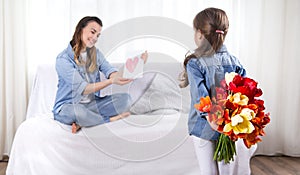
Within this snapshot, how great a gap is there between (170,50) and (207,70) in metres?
1.51

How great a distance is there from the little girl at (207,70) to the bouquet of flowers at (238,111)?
0.17 m

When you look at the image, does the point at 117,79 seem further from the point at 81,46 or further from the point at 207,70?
the point at 207,70

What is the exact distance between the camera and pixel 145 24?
3152 millimetres

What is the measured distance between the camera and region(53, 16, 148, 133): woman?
8.34 ft

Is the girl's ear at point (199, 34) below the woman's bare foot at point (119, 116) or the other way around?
the other way around

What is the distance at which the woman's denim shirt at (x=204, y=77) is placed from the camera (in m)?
1.94

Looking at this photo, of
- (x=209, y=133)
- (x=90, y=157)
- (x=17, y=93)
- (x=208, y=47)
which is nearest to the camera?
(x=209, y=133)

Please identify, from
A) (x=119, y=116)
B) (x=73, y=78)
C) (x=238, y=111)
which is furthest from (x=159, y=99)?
(x=238, y=111)

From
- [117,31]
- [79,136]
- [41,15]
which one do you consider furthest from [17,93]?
[79,136]

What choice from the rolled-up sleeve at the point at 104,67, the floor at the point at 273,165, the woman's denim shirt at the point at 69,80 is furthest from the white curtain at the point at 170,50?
the woman's denim shirt at the point at 69,80

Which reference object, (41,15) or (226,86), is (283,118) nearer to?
(226,86)

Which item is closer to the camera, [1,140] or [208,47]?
[208,47]

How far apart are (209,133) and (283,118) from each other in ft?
6.40

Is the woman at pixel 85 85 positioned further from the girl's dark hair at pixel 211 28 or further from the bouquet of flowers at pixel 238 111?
the bouquet of flowers at pixel 238 111
